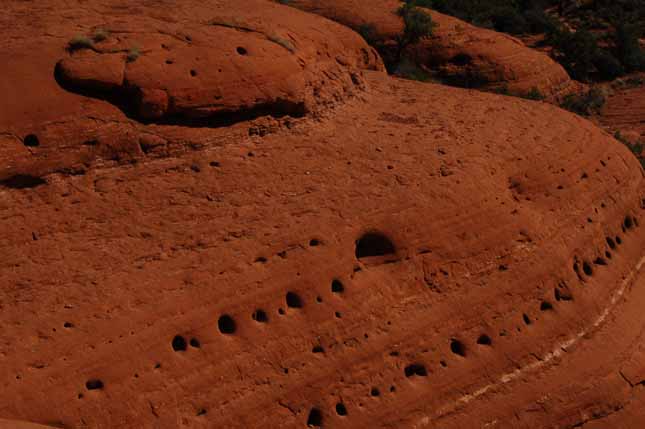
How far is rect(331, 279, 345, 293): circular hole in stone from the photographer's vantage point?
359 inches

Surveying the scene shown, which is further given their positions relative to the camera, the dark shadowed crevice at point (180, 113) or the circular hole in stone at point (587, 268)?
the circular hole in stone at point (587, 268)

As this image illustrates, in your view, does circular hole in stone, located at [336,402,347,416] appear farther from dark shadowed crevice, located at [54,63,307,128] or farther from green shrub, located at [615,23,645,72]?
green shrub, located at [615,23,645,72]

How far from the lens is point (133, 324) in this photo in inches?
314

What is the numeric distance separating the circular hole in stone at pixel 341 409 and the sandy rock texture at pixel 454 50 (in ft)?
42.5

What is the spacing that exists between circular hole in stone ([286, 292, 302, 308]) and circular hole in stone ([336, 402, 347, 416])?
3.60ft

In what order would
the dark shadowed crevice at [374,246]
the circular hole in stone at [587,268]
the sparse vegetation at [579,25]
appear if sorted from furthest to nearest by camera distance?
the sparse vegetation at [579,25], the circular hole in stone at [587,268], the dark shadowed crevice at [374,246]

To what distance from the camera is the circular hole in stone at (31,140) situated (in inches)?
351

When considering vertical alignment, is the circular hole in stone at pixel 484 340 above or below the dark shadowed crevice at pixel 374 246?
below

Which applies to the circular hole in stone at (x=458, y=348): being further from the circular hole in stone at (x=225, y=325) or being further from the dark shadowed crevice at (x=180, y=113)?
the dark shadowed crevice at (x=180, y=113)

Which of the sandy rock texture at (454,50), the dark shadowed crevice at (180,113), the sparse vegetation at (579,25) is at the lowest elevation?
the sparse vegetation at (579,25)

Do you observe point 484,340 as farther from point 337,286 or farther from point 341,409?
point 341,409

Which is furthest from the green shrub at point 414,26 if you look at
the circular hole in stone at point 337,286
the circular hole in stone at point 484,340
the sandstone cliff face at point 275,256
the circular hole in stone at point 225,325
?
the circular hole in stone at point 225,325

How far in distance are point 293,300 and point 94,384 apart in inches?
88.7

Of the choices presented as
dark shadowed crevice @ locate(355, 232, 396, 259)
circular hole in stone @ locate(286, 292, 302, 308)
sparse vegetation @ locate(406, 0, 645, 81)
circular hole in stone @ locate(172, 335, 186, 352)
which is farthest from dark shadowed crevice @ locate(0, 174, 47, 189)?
sparse vegetation @ locate(406, 0, 645, 81)
